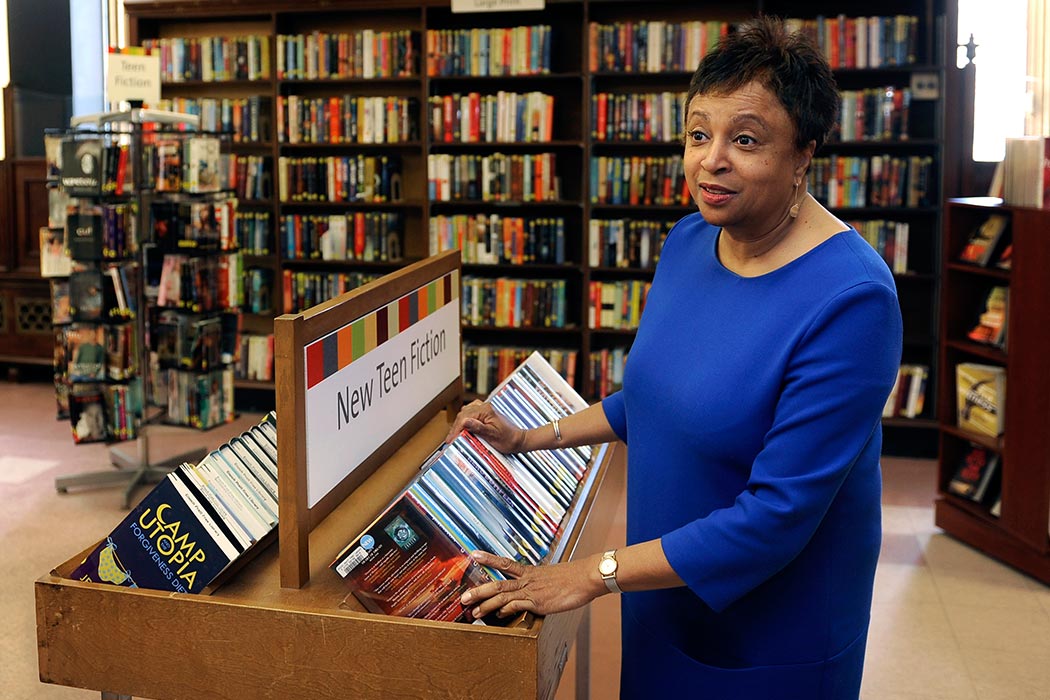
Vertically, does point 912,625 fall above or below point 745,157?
below

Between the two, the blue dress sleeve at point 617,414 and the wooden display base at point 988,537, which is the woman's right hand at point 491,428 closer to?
the blue dress sleeve at point 617,414

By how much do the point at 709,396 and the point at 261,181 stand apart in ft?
17.6

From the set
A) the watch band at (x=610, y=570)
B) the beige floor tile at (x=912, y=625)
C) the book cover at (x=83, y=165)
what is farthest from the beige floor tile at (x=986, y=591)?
the book cover at (x=83, y=165)

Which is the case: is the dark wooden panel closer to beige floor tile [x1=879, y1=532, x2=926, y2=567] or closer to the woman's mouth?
beige floor tile [x1=879, y1=532, x2=926, y2=567]

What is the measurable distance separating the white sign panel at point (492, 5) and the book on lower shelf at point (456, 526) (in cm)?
410

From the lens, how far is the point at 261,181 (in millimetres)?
6395

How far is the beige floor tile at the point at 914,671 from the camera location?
10.4ft

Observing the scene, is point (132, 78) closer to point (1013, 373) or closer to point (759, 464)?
point (1013, 373)

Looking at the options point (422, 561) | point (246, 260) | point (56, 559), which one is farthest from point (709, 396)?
point (246, 260)

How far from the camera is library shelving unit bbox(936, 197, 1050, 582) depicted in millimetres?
3918

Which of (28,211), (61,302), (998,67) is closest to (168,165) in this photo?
(61,302)

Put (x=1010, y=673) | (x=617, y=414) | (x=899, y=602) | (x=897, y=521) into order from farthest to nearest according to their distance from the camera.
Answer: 1. (x=897, y=521)
2. (x=899, y=602)
3. (x=1010, y=673)
4. (x=617, y=414)

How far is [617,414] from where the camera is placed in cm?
189

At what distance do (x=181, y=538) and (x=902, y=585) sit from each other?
3.09 meters
